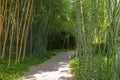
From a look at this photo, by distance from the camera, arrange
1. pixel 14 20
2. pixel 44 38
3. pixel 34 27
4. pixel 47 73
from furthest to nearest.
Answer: pixel 44 38 → pixel 34 27 → pixel 14 20 → pixel 47 73

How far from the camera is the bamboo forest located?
445cm

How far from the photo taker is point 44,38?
40.5 ft

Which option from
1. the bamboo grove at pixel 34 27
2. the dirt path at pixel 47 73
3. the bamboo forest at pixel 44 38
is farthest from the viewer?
the bamboo grove at pixel 34 27

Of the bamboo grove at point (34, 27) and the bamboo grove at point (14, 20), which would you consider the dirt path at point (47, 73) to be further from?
the bamboo grove at point (34, 27)

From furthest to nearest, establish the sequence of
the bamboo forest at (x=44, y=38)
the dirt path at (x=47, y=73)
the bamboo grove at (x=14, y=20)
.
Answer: the bamboo grove at (x=14, y=20)
the dirt path at (x=47, y=73)
the bamboo forest at (x=44, y=38)

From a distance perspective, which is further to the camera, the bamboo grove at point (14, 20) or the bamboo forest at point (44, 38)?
the bamboo grove at point (14, 20)

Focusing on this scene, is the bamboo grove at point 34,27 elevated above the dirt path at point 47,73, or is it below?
above

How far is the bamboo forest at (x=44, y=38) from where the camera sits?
4449 mm

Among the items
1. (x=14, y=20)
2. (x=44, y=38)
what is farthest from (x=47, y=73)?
(x=44, y=38)

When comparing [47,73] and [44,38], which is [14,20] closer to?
[47,73]

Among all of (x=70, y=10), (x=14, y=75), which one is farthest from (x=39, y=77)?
(x=70, y=10)

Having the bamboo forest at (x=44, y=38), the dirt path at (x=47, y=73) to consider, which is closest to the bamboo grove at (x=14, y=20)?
the bamboo forest at (x=44, y=38)

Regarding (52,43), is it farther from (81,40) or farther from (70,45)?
(81,40)

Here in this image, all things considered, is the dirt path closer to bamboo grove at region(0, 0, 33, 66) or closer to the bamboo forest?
the bamboo forest
